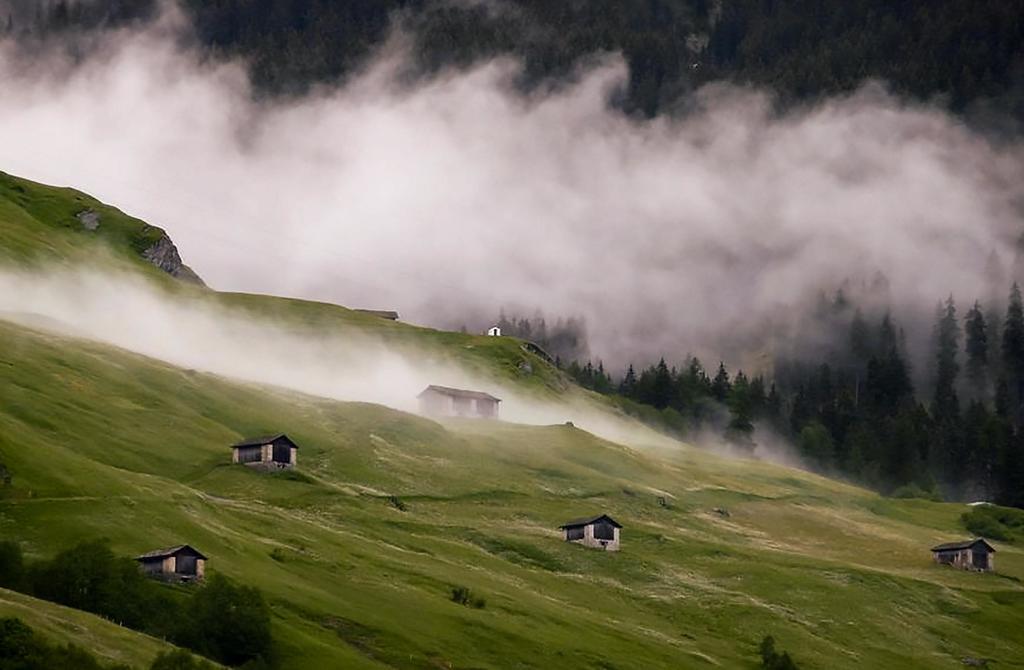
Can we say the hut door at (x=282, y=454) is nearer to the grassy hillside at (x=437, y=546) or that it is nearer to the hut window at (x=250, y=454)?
the hut window at (x=250, y=454)

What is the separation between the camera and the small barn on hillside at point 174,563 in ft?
340

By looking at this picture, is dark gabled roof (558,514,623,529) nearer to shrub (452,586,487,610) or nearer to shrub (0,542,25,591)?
shrub (452,586,487,610)

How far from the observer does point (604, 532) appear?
162m

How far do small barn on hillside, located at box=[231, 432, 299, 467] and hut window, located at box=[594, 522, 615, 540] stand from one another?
113 ft

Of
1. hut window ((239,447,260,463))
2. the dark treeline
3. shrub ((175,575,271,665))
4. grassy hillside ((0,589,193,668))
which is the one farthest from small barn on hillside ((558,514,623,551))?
grassy hillside ((0,589,193,668))

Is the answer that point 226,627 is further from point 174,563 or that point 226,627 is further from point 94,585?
point 174,563

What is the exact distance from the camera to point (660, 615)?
463 feet

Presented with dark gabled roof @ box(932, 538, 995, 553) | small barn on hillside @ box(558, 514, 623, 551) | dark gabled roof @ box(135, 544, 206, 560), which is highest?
dark gabled roof @ box(932, 538, 995, 553)

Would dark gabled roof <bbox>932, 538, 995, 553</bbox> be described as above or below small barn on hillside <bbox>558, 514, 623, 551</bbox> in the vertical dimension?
above

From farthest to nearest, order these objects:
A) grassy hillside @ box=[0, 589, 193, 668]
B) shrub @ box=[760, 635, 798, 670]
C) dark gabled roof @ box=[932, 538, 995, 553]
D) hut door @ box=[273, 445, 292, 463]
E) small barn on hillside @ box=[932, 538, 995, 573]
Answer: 1. dark gabled roof @ box=[932, 538, 995, 553]
2. small barn on hillside @ box=[932, 538, 995, 573]
3. hut door @ box=[273, 445, 292, 463]
4. shrub @ box=[760, 635, 798, 670]
5. grassy hillside @ box=[0, 589, 193, 668]

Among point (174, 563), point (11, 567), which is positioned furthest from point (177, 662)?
point (174, 563)

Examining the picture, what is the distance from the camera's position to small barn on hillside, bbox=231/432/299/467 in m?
162

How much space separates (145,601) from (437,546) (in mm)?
51676

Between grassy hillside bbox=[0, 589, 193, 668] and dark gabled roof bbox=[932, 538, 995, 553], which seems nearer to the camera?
grassy hillside bbox=[0, 589, 193, 668]
